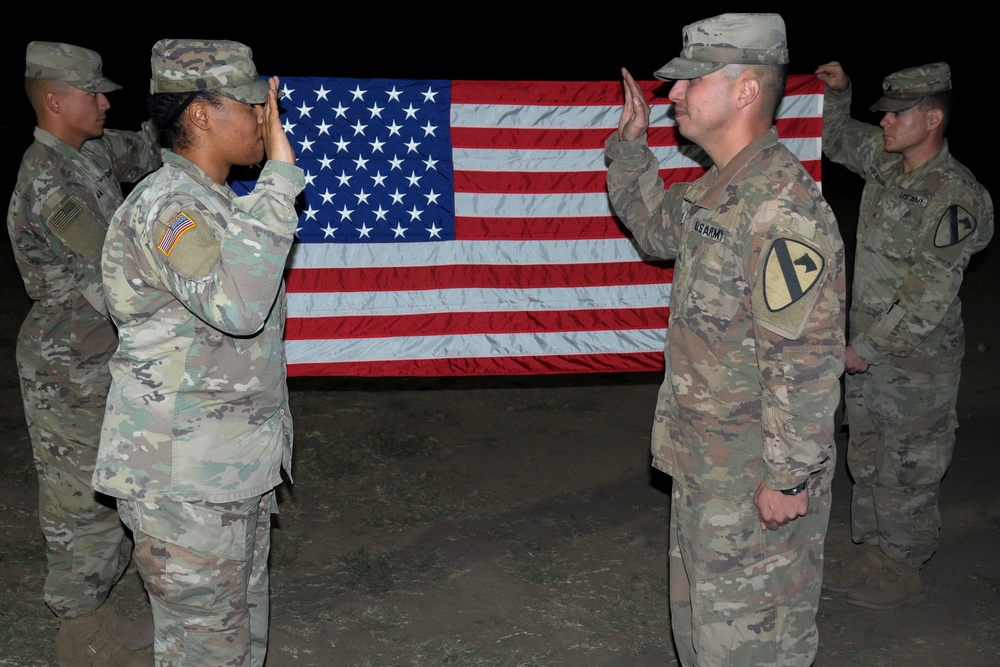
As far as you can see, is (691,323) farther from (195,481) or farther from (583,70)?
(583,70)

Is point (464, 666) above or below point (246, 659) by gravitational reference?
Answer: below

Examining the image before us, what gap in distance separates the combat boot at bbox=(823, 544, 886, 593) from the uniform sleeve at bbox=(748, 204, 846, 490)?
193cm

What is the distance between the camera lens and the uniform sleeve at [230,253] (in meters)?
2.34

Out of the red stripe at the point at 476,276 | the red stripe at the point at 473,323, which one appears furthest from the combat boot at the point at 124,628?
the red stripe at the point at 476,276

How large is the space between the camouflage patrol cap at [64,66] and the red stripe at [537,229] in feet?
5.24

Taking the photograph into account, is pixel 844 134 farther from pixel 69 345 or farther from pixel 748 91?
pixel 69 345

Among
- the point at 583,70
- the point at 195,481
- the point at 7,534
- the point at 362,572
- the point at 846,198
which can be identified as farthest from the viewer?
the point at 583,70

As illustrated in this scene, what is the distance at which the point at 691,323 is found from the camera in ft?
8.91

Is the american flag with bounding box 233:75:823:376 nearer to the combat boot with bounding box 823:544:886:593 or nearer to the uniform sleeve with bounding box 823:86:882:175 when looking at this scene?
the uniform sleeve with bounding box 823:86:882:175

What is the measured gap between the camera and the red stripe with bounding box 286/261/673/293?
4.33 metres

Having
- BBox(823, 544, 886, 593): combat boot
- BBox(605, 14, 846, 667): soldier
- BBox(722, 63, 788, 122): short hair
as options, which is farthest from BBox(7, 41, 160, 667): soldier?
BBox(823, 544, 886, 593): combat boot

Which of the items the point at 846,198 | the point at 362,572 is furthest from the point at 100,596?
the point at 846,198

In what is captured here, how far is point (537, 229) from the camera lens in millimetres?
4516

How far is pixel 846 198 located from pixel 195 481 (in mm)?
12867
